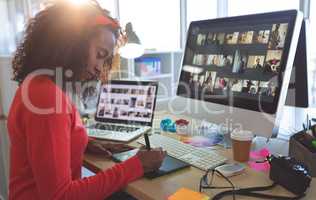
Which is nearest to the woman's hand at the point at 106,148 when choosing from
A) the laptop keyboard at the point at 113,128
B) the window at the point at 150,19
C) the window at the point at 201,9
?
the laptop keyboard at the point at 113,128

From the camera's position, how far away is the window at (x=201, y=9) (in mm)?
2277

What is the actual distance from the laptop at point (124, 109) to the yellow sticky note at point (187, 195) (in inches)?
22.1

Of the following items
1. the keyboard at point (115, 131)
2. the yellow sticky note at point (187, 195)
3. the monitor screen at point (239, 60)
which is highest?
the monitor screen at point (239, 60)

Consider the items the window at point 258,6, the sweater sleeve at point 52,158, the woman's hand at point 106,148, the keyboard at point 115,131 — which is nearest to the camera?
the sweater sleeve at point 52,158

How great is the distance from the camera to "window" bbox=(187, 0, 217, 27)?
7.47 feet

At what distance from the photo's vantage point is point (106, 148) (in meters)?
1.17

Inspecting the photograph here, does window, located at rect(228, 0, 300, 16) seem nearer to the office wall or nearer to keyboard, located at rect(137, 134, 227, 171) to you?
keyboard, located at rect(137, 134, 227, 171)

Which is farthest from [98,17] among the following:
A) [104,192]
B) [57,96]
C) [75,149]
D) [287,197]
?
[287,197]

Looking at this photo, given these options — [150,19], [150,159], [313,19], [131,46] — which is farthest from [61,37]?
[150,19]

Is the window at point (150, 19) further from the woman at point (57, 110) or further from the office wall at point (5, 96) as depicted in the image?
the woman at point (57, 110)

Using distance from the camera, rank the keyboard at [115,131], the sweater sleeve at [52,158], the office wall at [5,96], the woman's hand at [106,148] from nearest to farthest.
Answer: the sweater sleeve at [52,158] → the woman's hand at [106,148] → the keyboard at [115,131] → the office wall at [5,96]

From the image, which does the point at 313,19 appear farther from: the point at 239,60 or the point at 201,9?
the point at 201,9

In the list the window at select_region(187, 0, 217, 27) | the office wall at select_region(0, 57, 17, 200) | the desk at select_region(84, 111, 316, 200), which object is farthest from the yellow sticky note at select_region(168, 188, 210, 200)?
the window at select_region(187, 0, 217, 27)

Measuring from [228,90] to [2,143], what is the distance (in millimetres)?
1578
